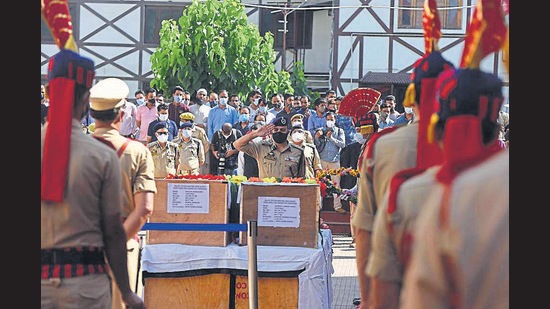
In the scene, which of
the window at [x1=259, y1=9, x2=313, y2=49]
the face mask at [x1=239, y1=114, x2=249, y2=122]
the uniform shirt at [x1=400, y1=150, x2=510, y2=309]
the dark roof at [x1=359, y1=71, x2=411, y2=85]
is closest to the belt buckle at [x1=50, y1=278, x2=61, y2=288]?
the uniform shirt at [x1=400, y1=150, x2=510, y2=309]

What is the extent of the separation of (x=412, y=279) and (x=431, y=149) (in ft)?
5.13

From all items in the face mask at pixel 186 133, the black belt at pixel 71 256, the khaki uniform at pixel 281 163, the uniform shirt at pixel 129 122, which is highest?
the uniform shirt at pixel 129 122

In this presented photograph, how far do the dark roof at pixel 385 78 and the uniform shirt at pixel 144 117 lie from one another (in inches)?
437

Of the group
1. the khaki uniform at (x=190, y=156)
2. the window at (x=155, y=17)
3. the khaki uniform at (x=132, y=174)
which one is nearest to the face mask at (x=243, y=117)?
the khaki uniform at (x=190, y=156)

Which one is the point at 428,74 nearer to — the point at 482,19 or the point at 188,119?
the point at 482,19

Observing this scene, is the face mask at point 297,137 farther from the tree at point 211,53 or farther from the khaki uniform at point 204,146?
the tree at point 211,53

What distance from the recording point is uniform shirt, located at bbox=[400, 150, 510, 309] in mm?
3301

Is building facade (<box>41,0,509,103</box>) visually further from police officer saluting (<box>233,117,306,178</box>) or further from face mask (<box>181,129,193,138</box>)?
police officer saluting (<box>233,117,306,178</box>)

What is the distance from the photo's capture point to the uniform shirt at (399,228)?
3803mm

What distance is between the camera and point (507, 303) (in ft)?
11.2

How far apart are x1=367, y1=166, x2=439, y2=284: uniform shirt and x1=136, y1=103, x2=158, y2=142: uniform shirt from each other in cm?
1598

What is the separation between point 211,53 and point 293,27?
9415 mm

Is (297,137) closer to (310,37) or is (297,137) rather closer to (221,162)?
(221,162)

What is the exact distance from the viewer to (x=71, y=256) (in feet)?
16.5
